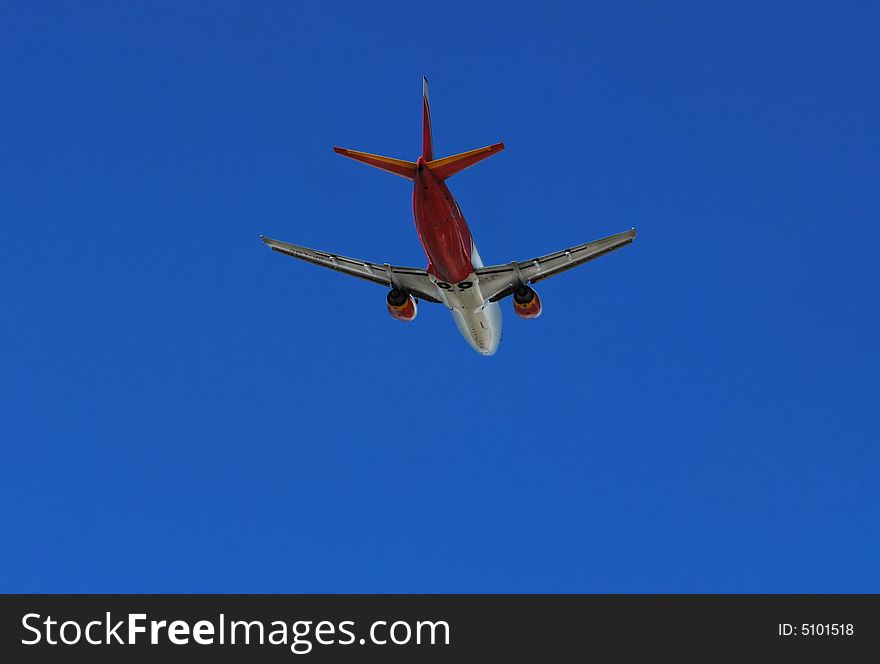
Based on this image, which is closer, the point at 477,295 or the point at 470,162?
the point at 470,162

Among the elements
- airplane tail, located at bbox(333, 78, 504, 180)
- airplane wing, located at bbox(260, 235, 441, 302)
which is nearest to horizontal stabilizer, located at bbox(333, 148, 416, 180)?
airplane tail, located at bbox(333, 78, 504, 180)

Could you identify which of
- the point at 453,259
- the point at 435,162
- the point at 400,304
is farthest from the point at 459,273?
the point at 435,162

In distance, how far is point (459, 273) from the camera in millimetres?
42875

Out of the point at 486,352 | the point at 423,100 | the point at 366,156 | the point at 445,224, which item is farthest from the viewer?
the point at 486,352

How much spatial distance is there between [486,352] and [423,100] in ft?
52.2

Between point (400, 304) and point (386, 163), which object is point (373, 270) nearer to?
point (400, 304)

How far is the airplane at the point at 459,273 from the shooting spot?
39.3 m

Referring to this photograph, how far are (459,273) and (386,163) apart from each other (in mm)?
9159

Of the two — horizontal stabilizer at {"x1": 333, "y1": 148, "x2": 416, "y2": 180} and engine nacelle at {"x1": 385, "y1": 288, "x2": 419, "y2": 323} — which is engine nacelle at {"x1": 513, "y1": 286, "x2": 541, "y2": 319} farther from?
horizontal stabilizer at {"x1": 333, "y1": 148, "x2": 416, "y2": 180}

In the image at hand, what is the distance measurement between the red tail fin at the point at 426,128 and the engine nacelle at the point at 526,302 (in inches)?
419
